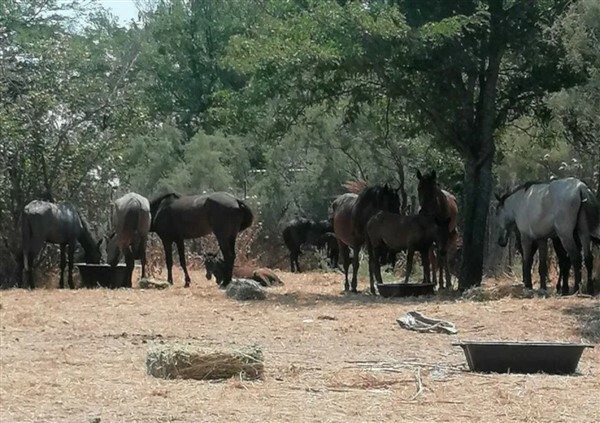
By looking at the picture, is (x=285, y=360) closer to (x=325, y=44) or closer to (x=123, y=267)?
(x=325, y=44)

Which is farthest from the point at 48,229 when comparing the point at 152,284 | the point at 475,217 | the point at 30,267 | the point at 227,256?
the point at 475,217

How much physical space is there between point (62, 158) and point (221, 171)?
12602mm

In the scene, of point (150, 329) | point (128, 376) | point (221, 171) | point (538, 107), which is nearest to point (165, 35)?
point (221, 171)

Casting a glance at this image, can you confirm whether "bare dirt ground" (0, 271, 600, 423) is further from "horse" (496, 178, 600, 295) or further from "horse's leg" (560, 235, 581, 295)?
"horse" (496, 178, 600, 295)

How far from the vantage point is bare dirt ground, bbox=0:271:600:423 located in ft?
25.6

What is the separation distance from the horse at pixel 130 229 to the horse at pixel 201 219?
1.53 ft

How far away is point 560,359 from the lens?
9.63 metres

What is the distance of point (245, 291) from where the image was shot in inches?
703

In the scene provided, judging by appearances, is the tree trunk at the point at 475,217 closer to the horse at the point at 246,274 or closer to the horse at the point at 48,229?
the horse at the point at 246,274

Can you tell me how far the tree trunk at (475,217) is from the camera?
20.2m

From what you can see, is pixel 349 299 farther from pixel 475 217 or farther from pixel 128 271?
pixel 128 271

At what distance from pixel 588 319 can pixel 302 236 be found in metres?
18.0

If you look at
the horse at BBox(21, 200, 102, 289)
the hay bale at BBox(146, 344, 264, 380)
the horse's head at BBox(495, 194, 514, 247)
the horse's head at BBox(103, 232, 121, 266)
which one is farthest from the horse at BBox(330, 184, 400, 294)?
the hay bale at BBox(146, 344, 264, 380)

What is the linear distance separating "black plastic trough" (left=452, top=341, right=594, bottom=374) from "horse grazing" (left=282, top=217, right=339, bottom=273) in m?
21.9
